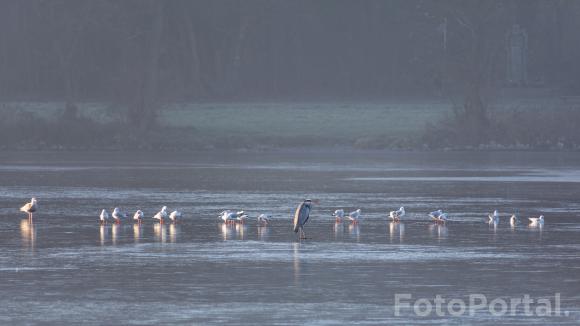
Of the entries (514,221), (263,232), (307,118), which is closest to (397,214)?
(514,221)

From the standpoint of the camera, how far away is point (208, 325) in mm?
14664

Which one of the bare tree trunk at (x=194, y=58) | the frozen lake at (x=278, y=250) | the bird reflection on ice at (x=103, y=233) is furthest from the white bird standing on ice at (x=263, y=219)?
the bare tree trunk at (x=194, y=58)

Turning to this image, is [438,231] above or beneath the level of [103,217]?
beneath

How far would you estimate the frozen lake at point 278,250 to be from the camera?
51.7ft

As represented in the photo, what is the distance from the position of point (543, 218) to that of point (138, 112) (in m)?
31.6

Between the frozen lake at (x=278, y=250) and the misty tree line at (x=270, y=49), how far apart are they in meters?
17.8

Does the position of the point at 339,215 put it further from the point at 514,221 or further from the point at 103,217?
the point at 103,217

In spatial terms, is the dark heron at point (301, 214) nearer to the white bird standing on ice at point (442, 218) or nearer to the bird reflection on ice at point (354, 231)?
the bird reflection on ice at point (354, 231)

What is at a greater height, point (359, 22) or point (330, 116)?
point (359, 22)

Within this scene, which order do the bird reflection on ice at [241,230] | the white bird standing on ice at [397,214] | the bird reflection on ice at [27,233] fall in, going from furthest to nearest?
the white bird standing on ice at [397,214] < the bird reflection on ice at [241,230] < the bird reflection on ice at [27,233]

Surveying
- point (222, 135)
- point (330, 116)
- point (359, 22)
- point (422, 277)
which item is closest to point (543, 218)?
point (422, 277)

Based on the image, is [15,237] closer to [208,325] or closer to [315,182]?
[208,325]

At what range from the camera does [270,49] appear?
76062 mm

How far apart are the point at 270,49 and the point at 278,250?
55.4 m
